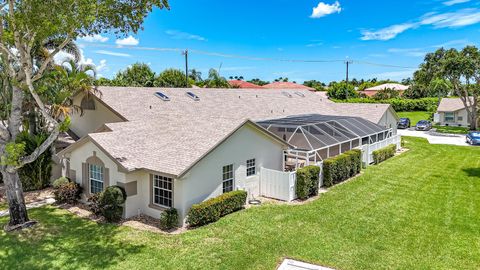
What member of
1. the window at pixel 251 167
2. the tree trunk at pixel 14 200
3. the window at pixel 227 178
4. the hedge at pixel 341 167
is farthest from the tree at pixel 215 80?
the tree trunk at pixel 14 200

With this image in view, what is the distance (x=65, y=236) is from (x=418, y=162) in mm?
24719

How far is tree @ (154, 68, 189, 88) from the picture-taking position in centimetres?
5978

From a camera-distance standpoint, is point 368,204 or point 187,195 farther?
point 368,204

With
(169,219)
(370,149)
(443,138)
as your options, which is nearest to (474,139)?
(443,138)

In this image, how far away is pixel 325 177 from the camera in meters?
19.3

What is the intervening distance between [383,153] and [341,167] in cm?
844

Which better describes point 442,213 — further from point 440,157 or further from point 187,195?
point 440,157

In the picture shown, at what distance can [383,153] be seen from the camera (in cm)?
2689

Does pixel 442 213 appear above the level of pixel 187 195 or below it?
below

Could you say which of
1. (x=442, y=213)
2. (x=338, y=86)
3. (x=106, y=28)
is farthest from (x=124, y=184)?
(x=338, y=86)

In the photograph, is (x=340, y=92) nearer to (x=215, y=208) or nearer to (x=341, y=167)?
(x=341, y=167)

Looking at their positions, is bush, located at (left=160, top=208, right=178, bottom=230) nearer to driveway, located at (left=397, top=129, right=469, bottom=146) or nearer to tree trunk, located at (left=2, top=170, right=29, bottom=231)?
tree trunk, located at (left=2, top=170, right=29, bottom=231)

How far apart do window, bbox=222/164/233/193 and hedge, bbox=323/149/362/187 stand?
6.08 m

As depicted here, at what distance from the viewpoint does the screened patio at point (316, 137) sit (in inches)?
818
